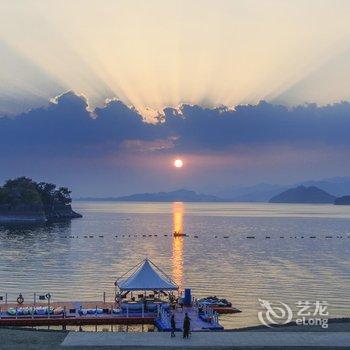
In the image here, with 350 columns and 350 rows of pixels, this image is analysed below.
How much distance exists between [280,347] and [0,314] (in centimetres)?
3070

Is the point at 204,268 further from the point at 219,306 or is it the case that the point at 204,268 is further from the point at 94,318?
A: the point at 94,318

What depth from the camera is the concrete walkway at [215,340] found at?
32906mm

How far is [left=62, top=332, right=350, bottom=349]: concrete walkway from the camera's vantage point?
Result: 32906mm

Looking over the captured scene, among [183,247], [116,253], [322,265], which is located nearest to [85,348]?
[322,265]

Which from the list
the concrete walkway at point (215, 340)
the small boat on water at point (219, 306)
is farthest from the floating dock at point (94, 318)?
the concrete walkway at point (215, 340)

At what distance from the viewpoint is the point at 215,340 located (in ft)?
112

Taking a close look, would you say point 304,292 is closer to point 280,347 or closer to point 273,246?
point 280,347

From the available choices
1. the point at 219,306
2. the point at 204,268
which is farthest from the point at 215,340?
the point at 204,268

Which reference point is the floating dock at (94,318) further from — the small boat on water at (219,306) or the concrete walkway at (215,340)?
the concrete walkway at (215,340)

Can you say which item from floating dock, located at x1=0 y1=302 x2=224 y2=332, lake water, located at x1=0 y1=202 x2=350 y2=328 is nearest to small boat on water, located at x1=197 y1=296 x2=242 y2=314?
lake water, located at x1=0 y1=202 x2=350 y2=328

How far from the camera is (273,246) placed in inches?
6211

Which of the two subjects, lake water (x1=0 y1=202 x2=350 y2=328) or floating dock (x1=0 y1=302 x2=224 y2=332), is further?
lake water (x1=0 y1=202 x2=350 y2=328)

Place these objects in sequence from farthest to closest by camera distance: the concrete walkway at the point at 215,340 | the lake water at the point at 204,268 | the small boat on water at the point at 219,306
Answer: the lake water at the point at 204,268 < the small boat on water at the point at 219,306 < the concrete walkway at the point at 215,340

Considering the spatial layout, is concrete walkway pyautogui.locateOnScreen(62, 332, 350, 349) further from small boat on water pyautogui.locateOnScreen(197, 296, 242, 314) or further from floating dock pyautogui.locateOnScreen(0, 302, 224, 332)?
small boat on water pyautogui.locateOnScreen(197, 296, 242, 314)
